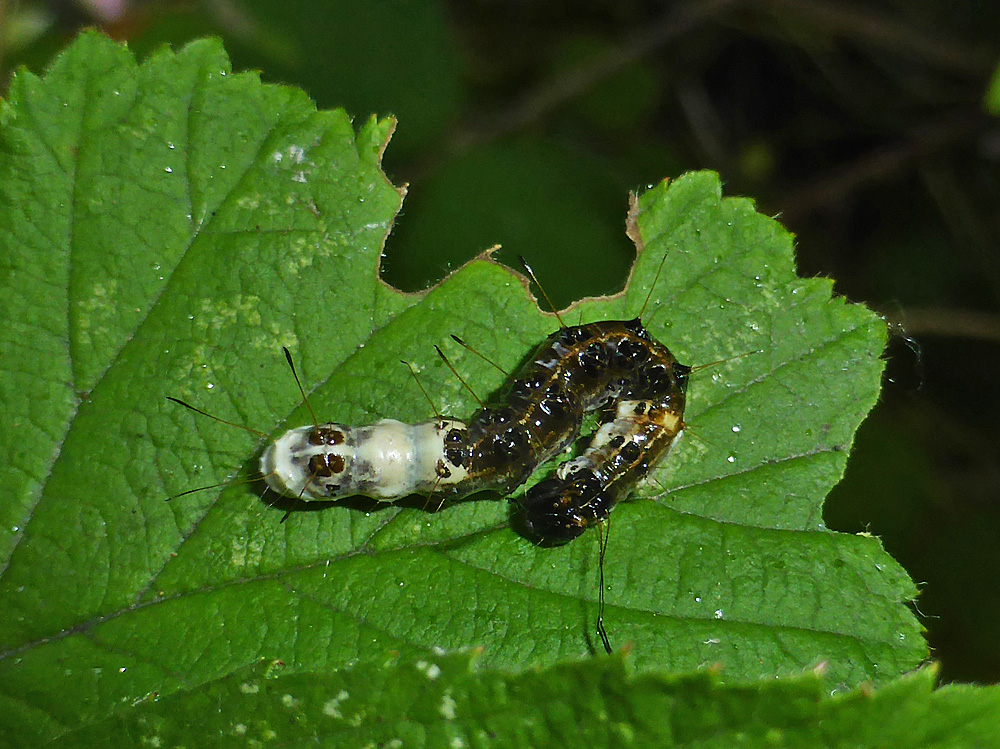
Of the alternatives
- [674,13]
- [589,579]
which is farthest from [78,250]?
[674,13]

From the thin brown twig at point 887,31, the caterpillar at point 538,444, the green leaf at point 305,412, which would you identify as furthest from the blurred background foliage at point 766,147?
the green leaf at point 305,412

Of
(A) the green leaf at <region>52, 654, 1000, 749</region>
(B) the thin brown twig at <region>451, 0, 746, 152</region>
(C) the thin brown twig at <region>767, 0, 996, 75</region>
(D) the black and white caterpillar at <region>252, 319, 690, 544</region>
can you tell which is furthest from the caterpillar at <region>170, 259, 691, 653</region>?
(C) the thin brown twig at <region>767, 0, 996, 75</region>

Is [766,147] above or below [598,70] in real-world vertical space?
below

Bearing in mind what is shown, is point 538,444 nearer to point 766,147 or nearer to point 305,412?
point 305,412

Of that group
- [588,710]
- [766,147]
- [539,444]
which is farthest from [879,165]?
[588,710]

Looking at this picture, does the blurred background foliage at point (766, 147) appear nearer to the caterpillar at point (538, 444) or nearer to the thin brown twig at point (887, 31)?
the thin brown twig at point (887, 31)
